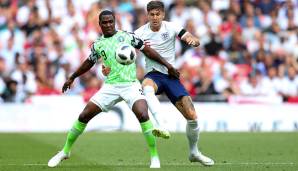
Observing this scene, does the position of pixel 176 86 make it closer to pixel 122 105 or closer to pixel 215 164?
pixel 215 164

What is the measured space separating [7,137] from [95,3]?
7504 millimetres

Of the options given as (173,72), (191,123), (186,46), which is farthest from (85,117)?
(186,46)

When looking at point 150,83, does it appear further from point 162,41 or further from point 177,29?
point 177,29

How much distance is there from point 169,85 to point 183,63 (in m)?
11.6

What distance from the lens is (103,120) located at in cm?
2297

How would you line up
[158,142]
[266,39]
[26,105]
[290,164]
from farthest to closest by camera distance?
[266,39] < [26,105] < [158,142] < [290,164]

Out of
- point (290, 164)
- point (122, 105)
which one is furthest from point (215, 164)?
point (122, 105)

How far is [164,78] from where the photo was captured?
12984 mm

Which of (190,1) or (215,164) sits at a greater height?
(190,1)

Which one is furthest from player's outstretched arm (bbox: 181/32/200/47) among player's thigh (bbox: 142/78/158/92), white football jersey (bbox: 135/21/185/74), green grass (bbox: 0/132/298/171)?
green grass (bbox: 0/132/298/171)

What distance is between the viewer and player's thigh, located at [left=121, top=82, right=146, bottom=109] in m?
11.9

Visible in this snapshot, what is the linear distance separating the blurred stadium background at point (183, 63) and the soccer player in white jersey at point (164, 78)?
8201 millimetres

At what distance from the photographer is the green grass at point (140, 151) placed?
12.5m

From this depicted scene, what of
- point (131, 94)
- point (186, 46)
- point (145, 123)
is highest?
point (131, 94)
